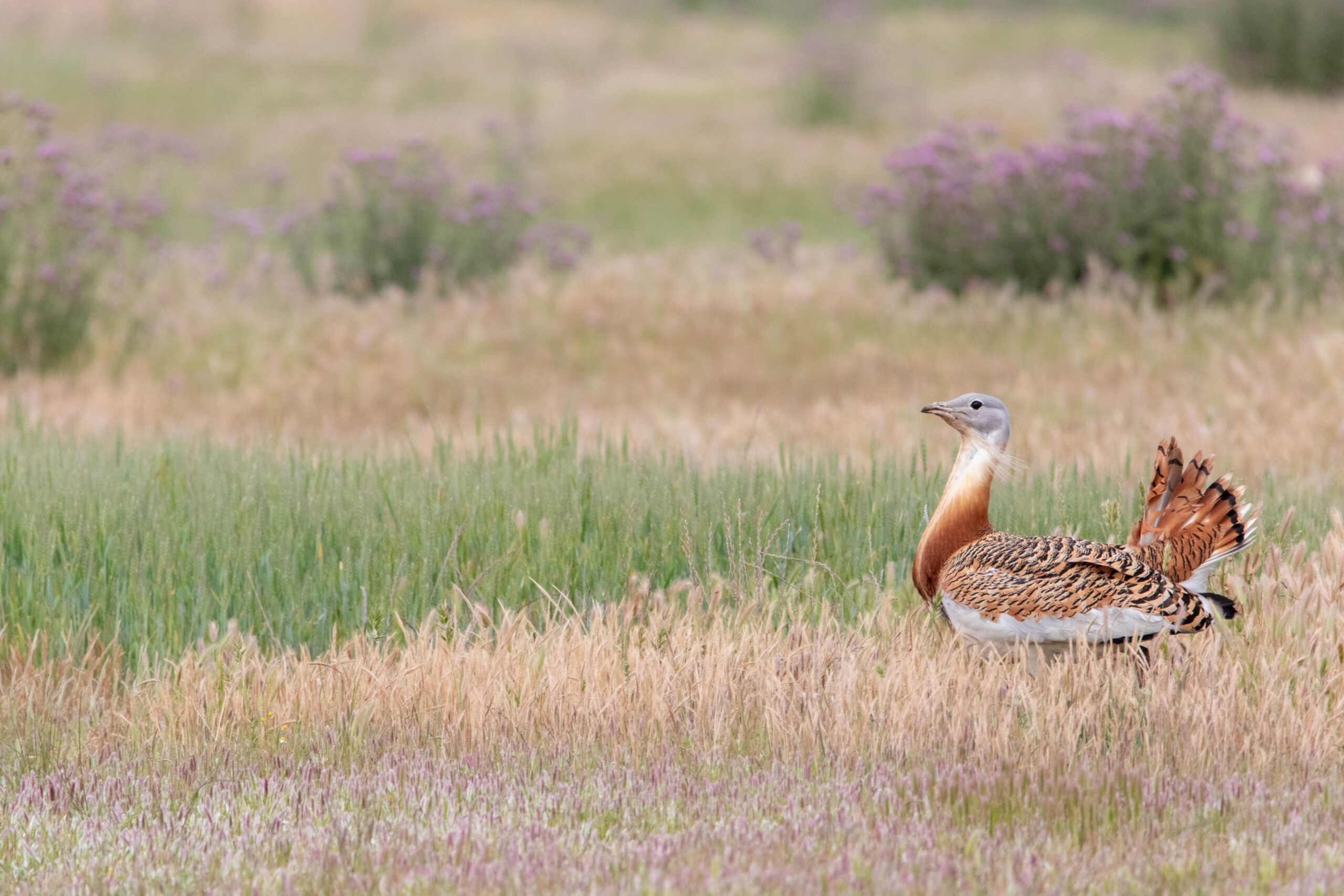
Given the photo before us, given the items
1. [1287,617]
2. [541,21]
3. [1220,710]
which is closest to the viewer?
[1220,710]

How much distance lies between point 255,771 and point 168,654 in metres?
0.81

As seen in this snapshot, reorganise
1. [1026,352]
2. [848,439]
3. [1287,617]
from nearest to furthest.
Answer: [1287,617] → [848,439] → [1026,352]

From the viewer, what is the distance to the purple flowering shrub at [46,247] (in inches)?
382

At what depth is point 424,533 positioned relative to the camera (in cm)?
516

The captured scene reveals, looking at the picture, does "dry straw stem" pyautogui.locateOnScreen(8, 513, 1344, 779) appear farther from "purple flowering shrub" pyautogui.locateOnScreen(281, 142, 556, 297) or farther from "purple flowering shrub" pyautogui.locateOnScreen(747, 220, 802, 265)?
"purple flowering shrub" pyautogui.locateOnScreen(747, 220, 802, 265)

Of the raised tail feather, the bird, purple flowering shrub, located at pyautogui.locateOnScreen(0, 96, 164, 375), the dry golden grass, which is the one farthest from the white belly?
purple flowering shrub, located at pyautogui.locateOnScreen(0, 96, 164, 375)

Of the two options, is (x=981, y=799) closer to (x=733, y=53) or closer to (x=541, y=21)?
(x=733, y=53)

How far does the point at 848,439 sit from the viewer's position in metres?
8.00

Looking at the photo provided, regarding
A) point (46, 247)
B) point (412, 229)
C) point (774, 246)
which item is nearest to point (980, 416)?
point (46, 247)

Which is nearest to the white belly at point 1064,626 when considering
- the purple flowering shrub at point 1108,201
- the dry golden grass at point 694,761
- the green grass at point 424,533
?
the dry golden grass at point 694,761

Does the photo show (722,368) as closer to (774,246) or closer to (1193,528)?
(774,246)

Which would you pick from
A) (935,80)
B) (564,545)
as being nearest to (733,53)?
(935,80)

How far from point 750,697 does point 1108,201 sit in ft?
26.8

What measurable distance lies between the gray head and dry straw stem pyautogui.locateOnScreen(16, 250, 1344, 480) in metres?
2.82
